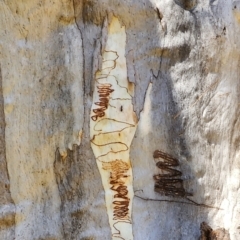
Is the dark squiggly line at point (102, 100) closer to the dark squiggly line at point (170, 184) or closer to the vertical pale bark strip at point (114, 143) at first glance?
the vertical pale bark strip at point (114, 143)

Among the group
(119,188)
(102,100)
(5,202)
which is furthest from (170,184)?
(5,202)

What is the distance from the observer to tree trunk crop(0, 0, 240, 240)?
1.04 meters

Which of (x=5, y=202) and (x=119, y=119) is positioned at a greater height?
(x=119, y=119)

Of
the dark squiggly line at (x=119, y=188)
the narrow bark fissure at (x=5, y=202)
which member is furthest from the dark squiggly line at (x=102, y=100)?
the narrow bark fissure at (x=5, y=202)

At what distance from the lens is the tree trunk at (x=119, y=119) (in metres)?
1.04

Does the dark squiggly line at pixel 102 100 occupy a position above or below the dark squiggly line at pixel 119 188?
above

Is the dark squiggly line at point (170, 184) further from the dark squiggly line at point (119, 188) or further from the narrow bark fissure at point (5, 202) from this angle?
the narrow bark fissure at point (5, 202)

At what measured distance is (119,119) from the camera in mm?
1048

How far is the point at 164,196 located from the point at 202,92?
25 centimetres

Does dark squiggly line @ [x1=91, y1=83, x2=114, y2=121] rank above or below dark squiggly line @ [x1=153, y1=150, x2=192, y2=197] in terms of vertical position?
above

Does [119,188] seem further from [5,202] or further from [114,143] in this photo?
[5,202]

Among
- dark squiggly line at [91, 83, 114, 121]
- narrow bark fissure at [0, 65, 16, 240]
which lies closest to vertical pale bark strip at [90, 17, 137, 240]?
dark squiggly line at [91, 83, 114, 121]

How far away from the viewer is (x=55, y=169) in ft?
3.41

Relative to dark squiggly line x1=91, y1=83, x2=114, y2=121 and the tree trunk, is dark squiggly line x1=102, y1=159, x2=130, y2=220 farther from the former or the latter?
dark squiggly line x1=91, y1=83, x2=114, y2=121
